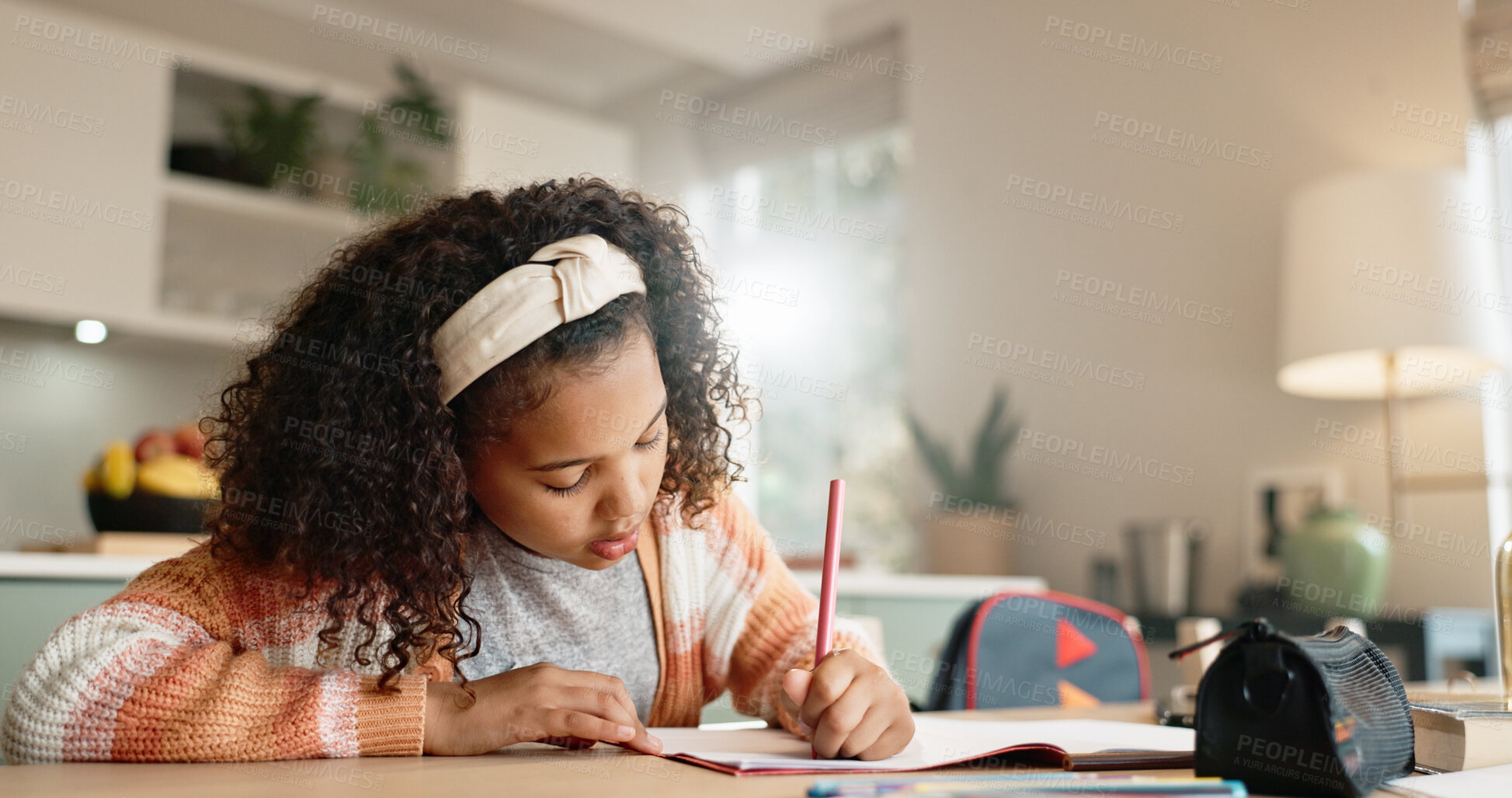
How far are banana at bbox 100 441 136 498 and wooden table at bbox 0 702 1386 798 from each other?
1.31 metres

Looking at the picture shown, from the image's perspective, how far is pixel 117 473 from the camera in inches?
71.6

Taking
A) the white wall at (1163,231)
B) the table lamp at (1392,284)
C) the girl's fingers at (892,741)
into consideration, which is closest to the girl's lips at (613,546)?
the girl's fingers at (892,741)

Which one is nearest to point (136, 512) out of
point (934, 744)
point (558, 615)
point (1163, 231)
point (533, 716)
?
point (558, 615)

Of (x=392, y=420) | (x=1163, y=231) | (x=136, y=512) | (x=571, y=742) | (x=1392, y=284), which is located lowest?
(x=571, y=742)

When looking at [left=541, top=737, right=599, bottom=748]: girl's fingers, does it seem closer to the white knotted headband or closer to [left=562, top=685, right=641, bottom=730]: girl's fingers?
[left=562, top=685, right=641, bottom=730]: girl's fingers

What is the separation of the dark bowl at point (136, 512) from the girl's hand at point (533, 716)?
1.29 m

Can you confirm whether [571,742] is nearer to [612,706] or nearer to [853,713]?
[612,706]

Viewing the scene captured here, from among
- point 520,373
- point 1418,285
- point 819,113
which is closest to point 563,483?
point 520,373

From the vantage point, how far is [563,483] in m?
0.79

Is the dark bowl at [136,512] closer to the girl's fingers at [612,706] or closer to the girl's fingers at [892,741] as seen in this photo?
the girl's fingers at [612,706]

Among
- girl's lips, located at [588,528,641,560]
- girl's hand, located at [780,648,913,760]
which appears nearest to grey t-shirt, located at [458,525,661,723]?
girl's lips, located at [588,528,641,560]

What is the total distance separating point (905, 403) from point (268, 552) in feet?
9.04

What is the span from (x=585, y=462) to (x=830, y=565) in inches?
7.3

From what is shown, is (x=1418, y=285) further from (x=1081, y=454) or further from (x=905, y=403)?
(x=905, y=403)
